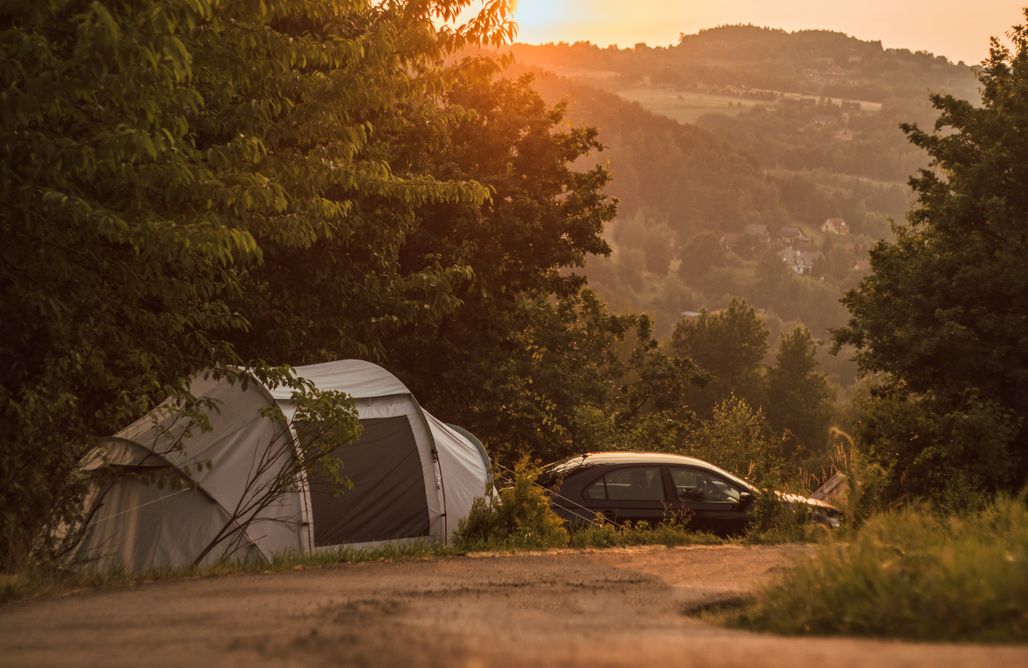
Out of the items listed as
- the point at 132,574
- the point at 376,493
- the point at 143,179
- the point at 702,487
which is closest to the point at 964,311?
the point at 702,487

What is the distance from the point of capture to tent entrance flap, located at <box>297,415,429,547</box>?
516 inches

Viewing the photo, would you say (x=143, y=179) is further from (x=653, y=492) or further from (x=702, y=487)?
(x=702, y=487)

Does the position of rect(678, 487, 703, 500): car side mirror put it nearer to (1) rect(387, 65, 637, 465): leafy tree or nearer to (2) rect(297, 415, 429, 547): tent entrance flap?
(2) rect(297, 415, 429, 547): tent entrance flap

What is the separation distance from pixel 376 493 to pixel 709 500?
484 centimetres

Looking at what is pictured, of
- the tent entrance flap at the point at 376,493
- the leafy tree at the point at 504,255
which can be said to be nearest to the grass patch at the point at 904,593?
the tent entrance flap at the point at 376,493

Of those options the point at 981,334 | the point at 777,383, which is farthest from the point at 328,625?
the point at 777,383

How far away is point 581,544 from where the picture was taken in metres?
11.9

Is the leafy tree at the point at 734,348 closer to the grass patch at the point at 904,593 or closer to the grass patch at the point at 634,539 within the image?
the grass patch at the point at 634,539

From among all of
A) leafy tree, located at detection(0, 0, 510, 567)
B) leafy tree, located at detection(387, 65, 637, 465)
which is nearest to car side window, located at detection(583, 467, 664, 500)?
leafy tree, located at detection(0, 0, 510, 567)

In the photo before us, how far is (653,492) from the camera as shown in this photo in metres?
15.9

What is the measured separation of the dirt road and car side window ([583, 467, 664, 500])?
222 inches

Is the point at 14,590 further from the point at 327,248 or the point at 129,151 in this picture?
the point at 327,248

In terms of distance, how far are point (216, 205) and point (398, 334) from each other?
1294 centimetres

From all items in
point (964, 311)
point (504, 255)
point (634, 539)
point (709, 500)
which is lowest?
point (709, 500)
